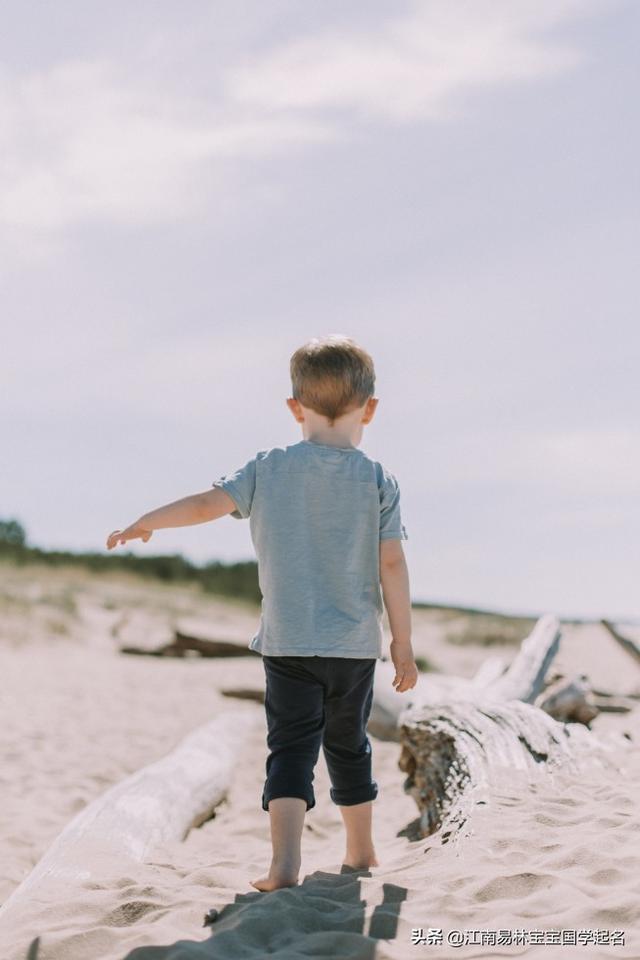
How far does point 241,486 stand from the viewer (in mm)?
3885

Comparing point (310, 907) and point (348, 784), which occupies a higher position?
point (348, 784)

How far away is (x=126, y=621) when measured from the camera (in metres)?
18.4

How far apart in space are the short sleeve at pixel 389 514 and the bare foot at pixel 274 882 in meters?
1.35

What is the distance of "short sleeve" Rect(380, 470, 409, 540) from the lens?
3.94m

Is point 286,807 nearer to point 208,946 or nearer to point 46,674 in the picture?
point 208,946

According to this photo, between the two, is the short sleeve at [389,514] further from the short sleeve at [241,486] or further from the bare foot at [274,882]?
the bare foot at [274,882]

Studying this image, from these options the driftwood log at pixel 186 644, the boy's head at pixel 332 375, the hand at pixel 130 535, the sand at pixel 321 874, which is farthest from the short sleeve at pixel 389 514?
the driftwood log at pixel 186 644

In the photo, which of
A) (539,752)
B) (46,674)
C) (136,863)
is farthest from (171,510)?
(46,674)

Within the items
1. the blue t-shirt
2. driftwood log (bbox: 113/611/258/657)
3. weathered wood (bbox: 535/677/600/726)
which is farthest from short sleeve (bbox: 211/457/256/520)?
driftwood log (bbox: 113/611/258/657)

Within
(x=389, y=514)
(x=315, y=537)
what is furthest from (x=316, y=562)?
(x=389, y=514)

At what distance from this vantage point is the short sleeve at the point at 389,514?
12.9 feet

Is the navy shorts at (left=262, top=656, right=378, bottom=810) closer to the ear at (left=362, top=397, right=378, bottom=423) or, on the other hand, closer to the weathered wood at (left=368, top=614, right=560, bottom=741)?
the ear at (left=362, top=397, right=378, bottom=423)

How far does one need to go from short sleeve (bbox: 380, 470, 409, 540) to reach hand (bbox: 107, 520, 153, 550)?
925mm

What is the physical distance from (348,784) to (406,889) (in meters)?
0.56
